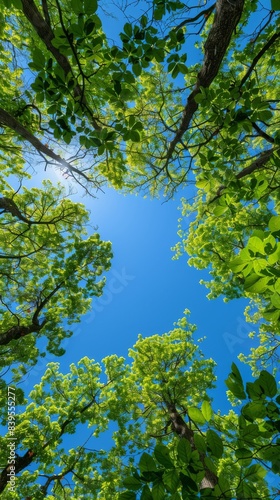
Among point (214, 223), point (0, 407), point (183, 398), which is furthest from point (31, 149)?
point (183, 398)

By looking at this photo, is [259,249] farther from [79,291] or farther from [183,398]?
[183,398]

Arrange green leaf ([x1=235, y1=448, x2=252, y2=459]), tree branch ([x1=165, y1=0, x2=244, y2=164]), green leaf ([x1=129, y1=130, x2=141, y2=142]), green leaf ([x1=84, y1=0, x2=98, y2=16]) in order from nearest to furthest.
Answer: green leaf ([x1=235, y1=448, x2=252, y2=459])
green leaf ([x1=84, y1=0, x2=98, y2=16])
green leaf ([x1=129, y1=130, x2=141, y2=142])
tree branch ([x1=165, y1=0, x2=244, y2=164])

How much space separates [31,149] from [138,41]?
408 centimetres

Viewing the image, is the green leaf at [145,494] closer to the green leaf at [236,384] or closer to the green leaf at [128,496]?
the green leaf at [128,496]

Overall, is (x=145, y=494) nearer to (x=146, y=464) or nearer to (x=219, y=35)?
(x=146, y=464)

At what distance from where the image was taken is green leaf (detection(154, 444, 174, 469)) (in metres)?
0.89

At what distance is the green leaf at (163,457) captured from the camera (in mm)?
895

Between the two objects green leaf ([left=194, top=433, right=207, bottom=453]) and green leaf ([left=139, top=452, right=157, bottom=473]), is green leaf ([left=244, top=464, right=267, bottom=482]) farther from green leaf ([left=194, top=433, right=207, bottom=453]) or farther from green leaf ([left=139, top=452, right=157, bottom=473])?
green leaf ([left=139, top=452, right=157, bottom=473])

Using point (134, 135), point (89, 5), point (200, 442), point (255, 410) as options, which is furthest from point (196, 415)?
point (89, 5)

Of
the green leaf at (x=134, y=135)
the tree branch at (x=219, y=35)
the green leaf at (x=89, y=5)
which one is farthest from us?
the tree branch at (x=219, y=35)

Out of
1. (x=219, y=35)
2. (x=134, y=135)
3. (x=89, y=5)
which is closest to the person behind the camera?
(x=89, y=5)

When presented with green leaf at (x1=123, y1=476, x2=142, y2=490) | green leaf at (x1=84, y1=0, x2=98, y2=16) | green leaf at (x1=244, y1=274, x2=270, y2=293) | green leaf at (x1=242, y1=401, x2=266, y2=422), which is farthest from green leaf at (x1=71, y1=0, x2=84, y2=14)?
green leaf at (x1=123, y1=476, x2=142, y2=490)

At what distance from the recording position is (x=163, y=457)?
2.99 ft

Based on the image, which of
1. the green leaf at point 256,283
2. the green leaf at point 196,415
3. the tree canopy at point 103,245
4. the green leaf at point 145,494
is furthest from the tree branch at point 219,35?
the green leaf at point 145,494
